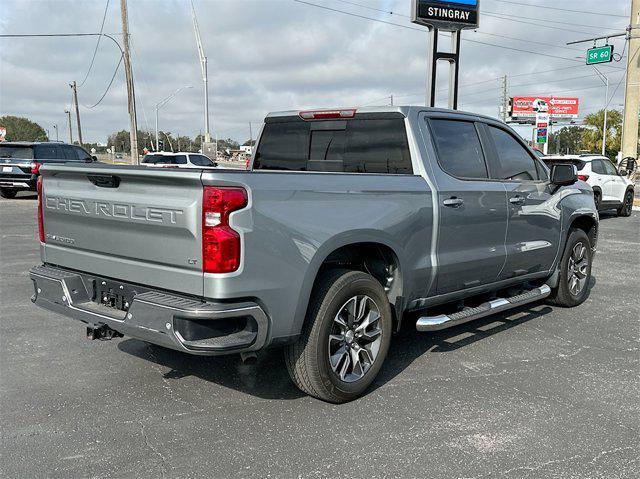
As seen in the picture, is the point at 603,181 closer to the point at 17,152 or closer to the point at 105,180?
the point at 105,180

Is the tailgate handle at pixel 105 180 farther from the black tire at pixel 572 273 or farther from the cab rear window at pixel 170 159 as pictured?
the cab rear window at pixel 170 159

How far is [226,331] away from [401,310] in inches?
61.0

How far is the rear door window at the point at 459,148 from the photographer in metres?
4.79

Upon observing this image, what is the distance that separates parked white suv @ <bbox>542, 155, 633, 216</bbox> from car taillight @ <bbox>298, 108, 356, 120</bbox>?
1172cm

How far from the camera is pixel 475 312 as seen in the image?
15.9 ft

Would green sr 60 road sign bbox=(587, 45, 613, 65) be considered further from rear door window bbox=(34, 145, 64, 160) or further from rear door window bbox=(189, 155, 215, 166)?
rear door window bbox=(34, 145, 64, 160)

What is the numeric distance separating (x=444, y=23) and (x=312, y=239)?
12.2m

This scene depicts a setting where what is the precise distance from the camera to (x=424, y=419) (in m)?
3.73

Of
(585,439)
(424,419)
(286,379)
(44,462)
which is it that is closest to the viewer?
(44,462)

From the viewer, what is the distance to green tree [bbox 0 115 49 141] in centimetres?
11575

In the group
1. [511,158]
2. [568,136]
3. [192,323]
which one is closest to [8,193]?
[511,158]

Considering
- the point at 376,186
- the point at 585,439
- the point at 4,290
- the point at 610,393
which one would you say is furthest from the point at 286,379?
the point at 4,290

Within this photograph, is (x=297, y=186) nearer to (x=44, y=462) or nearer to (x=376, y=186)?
(x=376, y=186)

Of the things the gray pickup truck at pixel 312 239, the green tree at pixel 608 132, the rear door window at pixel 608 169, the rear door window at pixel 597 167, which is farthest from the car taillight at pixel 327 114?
the green tree at pixel 608 132
